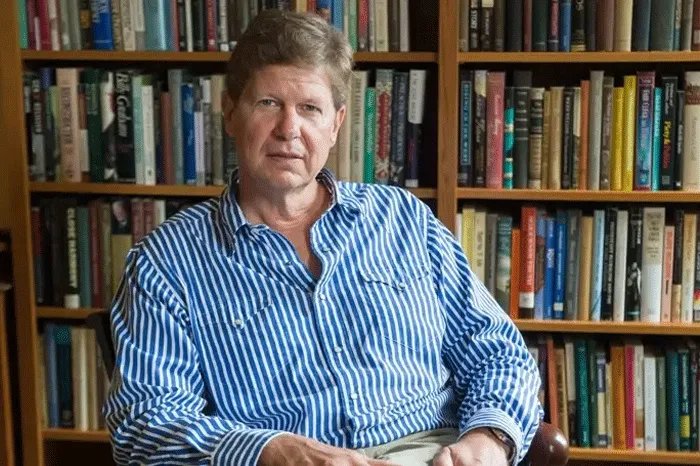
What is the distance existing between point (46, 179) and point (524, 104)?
1205mm

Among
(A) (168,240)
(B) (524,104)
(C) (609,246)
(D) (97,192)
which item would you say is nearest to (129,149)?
(D) (97,192)

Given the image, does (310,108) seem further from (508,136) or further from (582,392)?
(582,392)

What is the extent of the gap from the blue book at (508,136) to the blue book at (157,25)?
84 cm

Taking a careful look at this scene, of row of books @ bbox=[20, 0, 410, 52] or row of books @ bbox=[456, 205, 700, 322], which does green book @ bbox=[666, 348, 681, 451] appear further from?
row of books @ bbox=[20, 0, 410, 52]

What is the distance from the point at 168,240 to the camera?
1.78 metres

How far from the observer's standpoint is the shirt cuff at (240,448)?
5.10 feet

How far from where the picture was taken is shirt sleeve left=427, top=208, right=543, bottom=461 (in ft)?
5.76

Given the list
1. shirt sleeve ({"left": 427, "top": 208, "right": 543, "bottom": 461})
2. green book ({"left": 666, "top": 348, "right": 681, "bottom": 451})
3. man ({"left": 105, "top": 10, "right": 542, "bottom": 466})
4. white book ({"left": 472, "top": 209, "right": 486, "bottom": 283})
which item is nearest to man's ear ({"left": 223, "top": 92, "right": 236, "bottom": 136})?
man ({"left": 105, "top": 10, "right": 542, "bottom": 466})

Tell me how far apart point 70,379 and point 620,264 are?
1447 millimetres

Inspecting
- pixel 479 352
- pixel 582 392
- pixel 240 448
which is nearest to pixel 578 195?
pixel 582 392

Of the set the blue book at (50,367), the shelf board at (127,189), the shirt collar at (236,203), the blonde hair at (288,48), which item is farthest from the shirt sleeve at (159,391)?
the blue book at (50,367)

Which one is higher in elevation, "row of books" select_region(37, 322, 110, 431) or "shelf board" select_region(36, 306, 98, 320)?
"shelf board" select_region(36, 306, 98, 320)

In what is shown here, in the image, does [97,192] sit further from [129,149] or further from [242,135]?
[242,135]

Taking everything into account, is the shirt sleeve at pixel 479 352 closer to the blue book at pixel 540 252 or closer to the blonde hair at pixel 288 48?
the blonde hair at pixel 288 48
